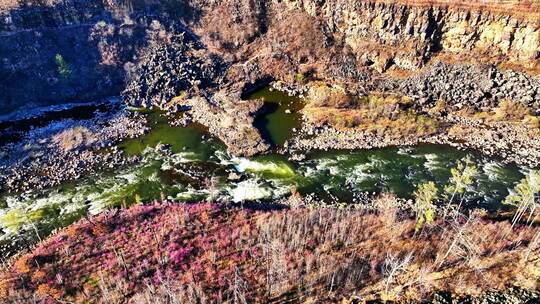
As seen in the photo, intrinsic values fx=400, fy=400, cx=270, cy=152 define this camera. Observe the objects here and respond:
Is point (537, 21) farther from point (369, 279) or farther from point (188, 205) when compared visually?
point (188, 205)

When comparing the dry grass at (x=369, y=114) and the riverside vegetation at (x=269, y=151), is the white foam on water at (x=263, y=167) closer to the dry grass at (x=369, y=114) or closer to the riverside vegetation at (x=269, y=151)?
the riverside vegetation at (x=269, y=151)

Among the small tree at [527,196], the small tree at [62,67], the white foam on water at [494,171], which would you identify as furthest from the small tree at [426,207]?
the small tree at [62,67]

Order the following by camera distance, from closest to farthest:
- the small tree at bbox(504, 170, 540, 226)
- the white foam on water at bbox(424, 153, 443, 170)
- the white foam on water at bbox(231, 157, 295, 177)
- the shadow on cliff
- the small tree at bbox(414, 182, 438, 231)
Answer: the small tree at bbox(504, 170, 540, 226)
the small tree at bbox(414, 182, 438, 231)
the white foam on water at bbox(231, 157, 295, 177)
the white foam on water at bbox(424, 153, 443, 170)
the shadow on cliff

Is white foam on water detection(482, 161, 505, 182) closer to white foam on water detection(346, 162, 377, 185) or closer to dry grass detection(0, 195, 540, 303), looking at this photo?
dry grass detection(0, 195, 540, 303)

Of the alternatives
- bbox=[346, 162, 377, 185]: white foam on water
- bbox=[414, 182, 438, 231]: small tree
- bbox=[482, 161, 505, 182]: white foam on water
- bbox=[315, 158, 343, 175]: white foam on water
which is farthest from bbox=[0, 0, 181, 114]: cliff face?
bbox=[482, 161, 505, 182]: white foam on water

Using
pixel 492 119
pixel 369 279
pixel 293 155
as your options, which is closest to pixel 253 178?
pixel 293 155

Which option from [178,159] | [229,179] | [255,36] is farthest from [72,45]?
[229,179]
